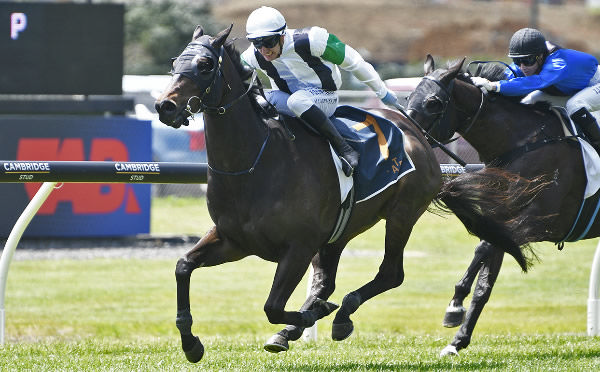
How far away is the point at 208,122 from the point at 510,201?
7.13 ft

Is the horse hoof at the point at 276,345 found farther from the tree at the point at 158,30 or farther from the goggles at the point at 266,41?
the tree at the point at 158,30

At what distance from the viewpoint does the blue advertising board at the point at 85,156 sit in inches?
477

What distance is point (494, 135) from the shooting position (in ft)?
22.4

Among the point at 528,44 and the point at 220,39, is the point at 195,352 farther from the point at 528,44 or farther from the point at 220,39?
the point at 528,44

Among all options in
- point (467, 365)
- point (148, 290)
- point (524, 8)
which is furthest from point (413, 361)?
point (524, 8)

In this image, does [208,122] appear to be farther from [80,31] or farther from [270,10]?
[80,31]

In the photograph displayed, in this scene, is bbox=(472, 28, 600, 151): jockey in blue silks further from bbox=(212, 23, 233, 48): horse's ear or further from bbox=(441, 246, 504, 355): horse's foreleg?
bbox=(212, 23, 233, 48): horse's ear

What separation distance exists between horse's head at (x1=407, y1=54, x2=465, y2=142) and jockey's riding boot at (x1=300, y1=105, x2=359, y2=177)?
41.3 inches

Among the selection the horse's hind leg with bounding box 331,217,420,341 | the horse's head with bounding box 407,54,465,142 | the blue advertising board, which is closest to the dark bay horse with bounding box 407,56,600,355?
the horse's head with bounding box 407,54,465,142

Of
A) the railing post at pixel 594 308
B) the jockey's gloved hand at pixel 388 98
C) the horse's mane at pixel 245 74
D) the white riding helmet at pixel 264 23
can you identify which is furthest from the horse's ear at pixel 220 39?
the railing post at pixel 594 308

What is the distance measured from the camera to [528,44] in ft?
22.1

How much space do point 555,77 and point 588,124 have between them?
39cm

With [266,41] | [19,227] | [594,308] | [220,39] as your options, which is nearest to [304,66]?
[266,41]

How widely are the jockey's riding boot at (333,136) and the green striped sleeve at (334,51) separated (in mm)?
336
